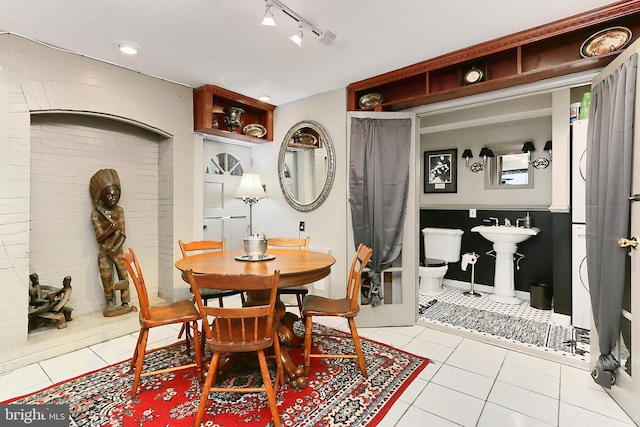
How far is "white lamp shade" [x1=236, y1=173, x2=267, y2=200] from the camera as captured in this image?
3.75m

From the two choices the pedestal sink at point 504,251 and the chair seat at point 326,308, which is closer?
the chair seat at point 326,308

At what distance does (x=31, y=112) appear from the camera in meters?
2.49

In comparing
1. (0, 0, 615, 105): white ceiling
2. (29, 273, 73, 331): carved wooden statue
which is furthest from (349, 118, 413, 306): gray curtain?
(29, 273, 73, 331): carved wooden statue

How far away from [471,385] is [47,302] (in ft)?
11.3

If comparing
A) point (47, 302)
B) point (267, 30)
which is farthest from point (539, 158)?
point (47, 302)

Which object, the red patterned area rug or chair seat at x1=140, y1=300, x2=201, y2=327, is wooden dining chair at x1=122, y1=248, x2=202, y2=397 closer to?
chair seat at x1=140, y1=300, x2=201, y2=327

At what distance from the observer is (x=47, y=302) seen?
8.79 feet

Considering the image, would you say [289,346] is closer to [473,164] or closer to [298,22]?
[298,22]

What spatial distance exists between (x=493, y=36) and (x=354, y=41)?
1.06 m

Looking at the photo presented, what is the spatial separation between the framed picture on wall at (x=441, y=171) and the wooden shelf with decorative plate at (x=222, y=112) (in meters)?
2.43

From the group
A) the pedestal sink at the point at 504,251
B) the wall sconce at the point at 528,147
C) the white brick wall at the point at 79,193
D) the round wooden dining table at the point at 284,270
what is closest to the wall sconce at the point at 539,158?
the wall sconce at the point at 528,147

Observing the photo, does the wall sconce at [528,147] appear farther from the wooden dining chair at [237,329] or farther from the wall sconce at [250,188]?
the wooden dining chair at [237,329]

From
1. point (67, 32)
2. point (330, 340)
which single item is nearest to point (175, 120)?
Answer: point (67, 32)

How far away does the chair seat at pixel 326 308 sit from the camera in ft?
6.94
